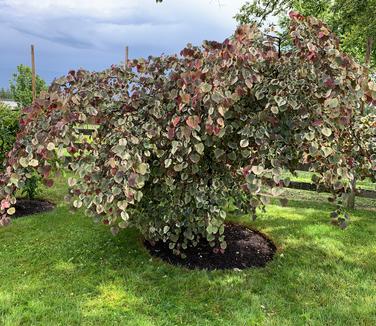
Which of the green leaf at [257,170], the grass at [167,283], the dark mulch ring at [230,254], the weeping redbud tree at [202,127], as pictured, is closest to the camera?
the green leaf at [257,170]

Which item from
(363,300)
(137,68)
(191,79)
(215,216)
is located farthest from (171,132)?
(363,300)

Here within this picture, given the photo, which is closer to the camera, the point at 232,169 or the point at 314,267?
the point at 232,169

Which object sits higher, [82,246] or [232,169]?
[232,169]

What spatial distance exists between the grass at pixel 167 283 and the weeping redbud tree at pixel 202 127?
410mm

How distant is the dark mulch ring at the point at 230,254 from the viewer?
3291 millimetres

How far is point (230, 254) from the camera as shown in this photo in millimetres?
3434

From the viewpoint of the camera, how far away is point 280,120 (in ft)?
8.46

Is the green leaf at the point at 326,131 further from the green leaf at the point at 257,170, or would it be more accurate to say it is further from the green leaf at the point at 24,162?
the green leaf at the point at 24,162

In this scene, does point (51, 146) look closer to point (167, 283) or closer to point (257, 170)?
point (257, 170)

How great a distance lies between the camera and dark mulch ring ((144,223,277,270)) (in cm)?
329

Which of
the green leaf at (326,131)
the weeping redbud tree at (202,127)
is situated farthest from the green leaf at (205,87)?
the green leaf at (326,131)

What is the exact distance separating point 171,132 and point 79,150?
0.72 meters

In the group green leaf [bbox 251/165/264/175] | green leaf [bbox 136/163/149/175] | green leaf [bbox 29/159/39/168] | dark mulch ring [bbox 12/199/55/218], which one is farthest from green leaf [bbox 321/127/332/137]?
dark mulch ring [bbox 12/199/55/218]

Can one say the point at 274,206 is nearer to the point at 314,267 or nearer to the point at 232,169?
the point at 314,267
